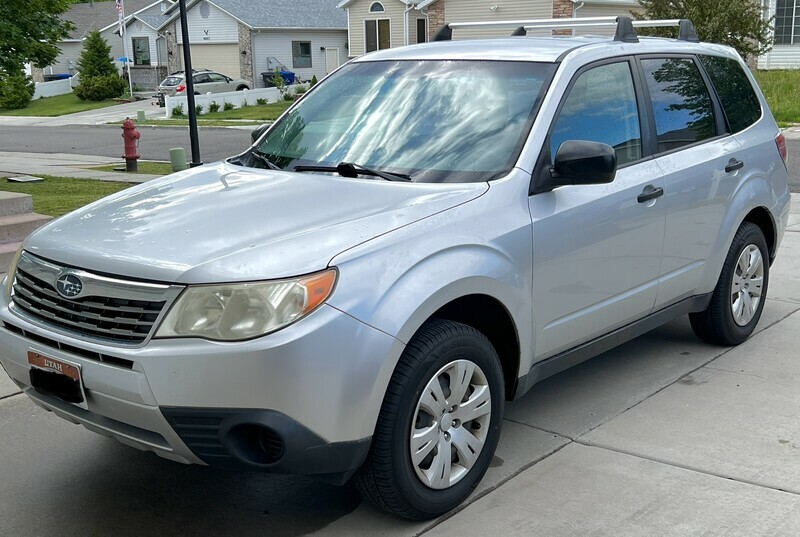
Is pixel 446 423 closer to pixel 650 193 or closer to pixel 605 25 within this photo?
pixel 650 193

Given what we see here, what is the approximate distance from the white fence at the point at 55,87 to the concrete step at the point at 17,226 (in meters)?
48.8

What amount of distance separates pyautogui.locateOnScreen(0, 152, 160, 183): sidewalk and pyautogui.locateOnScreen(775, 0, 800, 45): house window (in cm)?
2525

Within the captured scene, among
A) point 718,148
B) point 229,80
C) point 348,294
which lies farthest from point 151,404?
point 229,80

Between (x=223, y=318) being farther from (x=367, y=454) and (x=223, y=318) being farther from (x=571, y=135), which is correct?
(x=571, y=135)

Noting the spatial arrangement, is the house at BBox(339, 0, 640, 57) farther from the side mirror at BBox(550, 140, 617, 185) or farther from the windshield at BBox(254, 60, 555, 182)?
the side mirror at BBox(550, 140, 617, 185)

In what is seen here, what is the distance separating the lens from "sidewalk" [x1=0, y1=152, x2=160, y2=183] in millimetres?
15578

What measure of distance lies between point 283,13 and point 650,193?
4877 cm

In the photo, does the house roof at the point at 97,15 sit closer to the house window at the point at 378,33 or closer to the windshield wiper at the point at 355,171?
the house window at the point at 378,33

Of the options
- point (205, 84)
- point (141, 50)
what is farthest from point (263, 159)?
point (141, 50)

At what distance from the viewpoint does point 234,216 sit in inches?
147

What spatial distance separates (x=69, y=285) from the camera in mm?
3508

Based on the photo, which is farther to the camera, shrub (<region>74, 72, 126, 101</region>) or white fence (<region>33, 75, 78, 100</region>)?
white fence (<region>33, 75, 78, 100</region>)

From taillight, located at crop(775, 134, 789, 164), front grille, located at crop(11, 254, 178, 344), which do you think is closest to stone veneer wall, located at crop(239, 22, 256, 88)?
taillight, located at crop(775, 134, 789, 164)

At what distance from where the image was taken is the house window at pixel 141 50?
2270 inches
